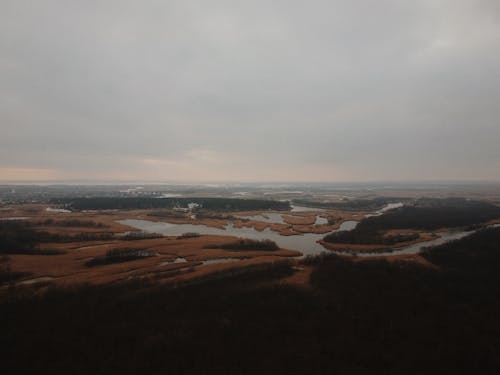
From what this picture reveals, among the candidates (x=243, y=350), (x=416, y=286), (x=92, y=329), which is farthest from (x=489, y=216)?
(x=92, y=329)

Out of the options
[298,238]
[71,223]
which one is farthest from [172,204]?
[298,238]

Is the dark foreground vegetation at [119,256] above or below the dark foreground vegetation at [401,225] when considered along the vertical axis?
below

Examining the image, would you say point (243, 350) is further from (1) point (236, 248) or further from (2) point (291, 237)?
(2) point (291, 237)

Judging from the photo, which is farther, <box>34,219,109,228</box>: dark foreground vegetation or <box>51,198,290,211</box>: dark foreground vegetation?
<box>51,198,290,211</box>: dark foreground vegetation

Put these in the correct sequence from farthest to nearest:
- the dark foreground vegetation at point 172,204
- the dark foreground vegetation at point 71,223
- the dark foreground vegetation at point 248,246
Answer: the dark foreground vegetation at point 172,204
the dark foreground vegetation at point 71,223
the dark foreground vegetation at point 248,246

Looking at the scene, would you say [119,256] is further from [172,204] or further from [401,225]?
[172,204]

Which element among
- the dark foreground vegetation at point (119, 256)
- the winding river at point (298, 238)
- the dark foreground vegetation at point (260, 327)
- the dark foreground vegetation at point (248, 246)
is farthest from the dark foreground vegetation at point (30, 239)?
the dark foreground vegetation at point (260, 327)

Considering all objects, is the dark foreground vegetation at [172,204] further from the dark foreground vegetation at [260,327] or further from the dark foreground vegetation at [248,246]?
the dark foreground vegetation at [260,327]

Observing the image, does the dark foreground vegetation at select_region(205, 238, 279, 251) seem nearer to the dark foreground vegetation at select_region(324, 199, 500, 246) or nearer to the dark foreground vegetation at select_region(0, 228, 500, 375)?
the dark foreground vegetation at select_region(324, 199, 500, 246)

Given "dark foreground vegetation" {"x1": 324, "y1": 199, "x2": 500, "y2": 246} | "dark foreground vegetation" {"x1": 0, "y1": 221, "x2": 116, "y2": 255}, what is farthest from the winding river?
"dark foreground vegetation" {"x1": 0, "y1": 221, "x2": 116, "y2": 255}
